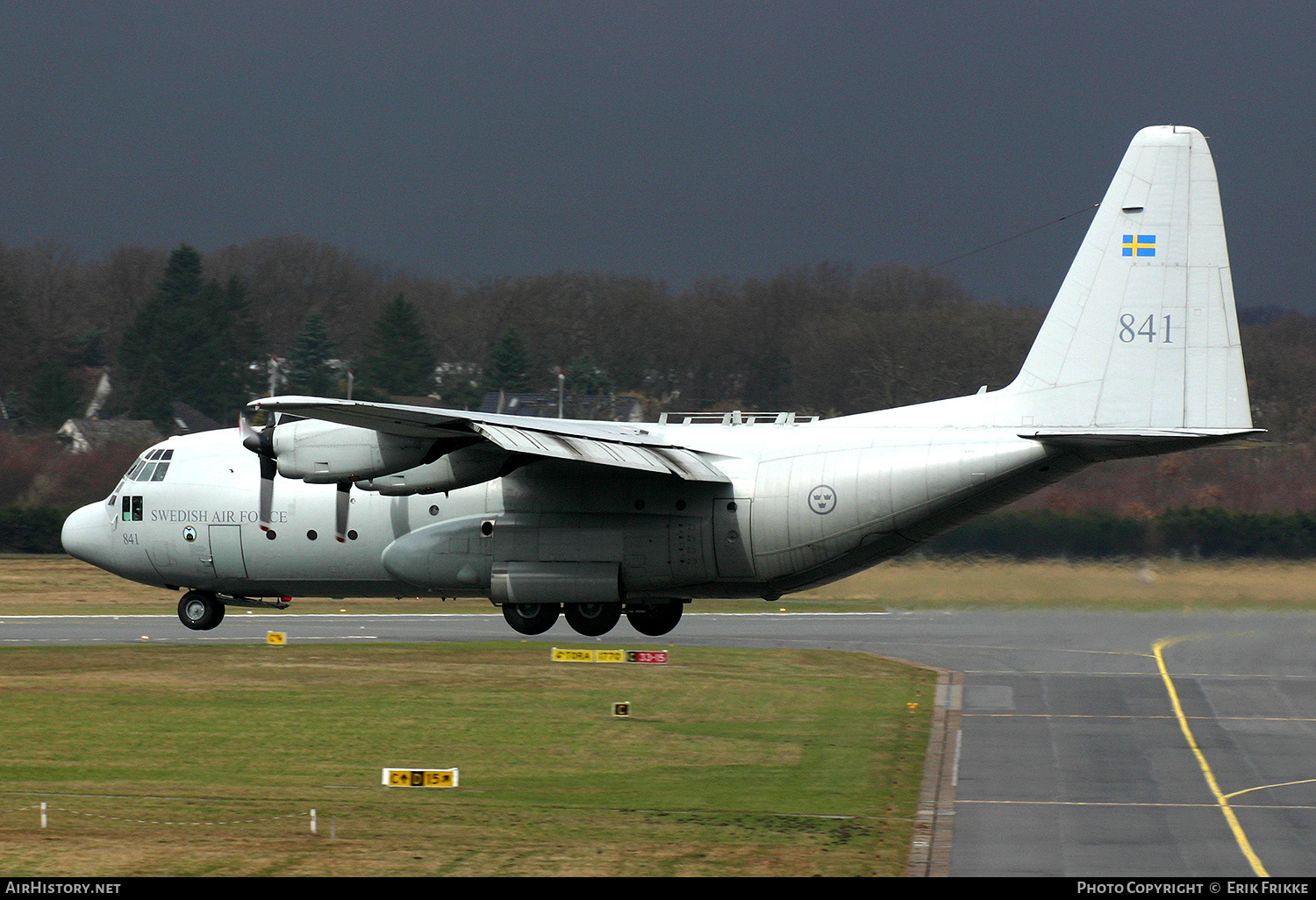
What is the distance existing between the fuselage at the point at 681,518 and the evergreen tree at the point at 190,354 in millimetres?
55912

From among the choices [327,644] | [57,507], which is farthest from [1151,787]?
[57,507]

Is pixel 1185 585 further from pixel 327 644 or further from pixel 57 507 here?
pixel 57 507

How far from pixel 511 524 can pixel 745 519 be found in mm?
4336

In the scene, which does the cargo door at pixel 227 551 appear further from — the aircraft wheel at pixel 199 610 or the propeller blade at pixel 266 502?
the aircraft wheel at pixel 199 610

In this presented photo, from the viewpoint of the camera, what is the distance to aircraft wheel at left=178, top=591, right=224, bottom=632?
29781 mm

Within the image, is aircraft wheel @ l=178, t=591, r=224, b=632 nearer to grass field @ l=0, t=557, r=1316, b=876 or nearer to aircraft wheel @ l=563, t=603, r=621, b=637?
grass field @ l=0, t=557, r=1316, b=876

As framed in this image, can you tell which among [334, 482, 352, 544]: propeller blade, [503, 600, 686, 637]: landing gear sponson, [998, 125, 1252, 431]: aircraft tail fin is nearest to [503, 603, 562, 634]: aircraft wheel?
[503, 600, 686, 637]: landing gear sponson

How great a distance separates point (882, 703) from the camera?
3331 centimetres

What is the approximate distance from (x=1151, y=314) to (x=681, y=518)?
29.0ft

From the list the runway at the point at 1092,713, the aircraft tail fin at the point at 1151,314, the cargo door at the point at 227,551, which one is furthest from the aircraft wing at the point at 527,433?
the runway at the point at 1092,713

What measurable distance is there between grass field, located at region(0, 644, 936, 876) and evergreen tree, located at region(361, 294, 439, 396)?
45704mm

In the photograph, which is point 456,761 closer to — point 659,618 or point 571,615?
point 571,615

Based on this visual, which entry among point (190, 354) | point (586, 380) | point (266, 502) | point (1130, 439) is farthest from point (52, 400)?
point (1130, 439)

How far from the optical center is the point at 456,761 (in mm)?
26875
